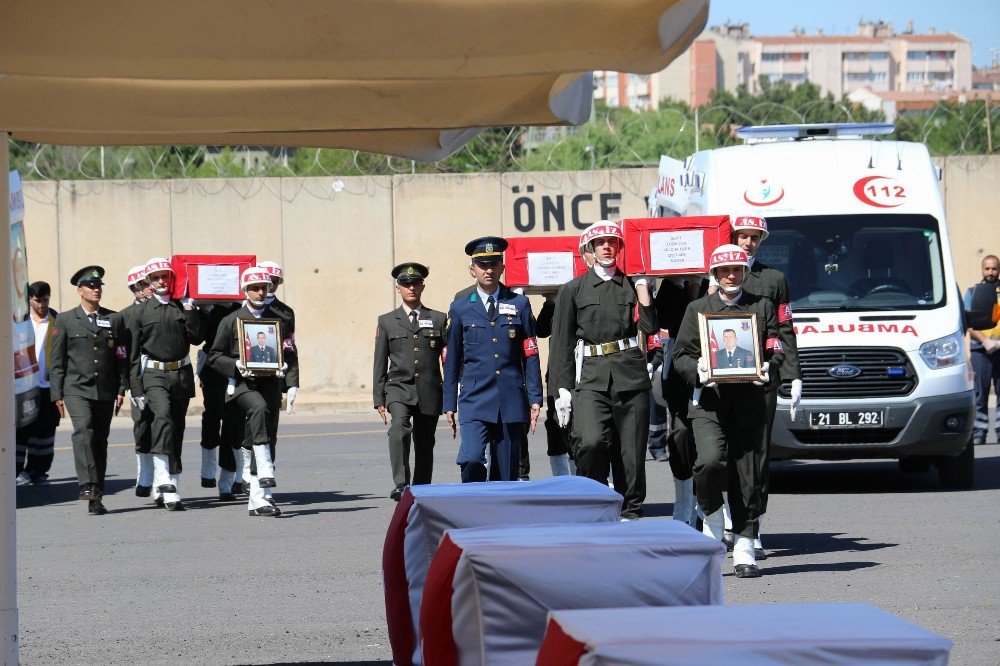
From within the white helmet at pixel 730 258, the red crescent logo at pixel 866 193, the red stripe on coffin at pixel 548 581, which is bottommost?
the red stripe on coffin at pixel 548 581

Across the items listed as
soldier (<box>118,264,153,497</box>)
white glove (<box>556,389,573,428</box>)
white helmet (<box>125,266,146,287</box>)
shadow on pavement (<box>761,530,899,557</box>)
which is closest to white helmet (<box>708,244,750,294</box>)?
white glove (<box>556,389,573,428</box>)

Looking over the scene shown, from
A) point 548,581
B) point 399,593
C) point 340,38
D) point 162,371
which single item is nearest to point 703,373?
point 399,593

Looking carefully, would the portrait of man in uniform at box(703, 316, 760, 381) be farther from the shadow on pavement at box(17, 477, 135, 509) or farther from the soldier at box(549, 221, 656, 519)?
the shadow on pavement at box(17, 477, 135, 509)

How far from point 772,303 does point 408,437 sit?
13.3ft

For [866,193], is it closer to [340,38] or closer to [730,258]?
[730,258]

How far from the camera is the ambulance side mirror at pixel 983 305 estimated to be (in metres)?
17.2

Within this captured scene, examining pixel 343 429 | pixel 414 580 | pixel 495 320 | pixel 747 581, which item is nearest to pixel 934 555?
pixel 747 581

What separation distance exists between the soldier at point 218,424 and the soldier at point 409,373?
1.78 metres

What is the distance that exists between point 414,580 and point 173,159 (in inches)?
847

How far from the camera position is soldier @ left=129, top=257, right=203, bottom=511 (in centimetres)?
1338

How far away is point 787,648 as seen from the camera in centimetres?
337

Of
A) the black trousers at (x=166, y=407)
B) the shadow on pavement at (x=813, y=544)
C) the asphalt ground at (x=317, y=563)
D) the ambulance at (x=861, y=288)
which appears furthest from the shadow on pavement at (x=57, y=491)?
the shadow on pavement at (x=813, y=544)

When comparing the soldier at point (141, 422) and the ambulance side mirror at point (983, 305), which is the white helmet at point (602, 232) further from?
the ambulance side mirror at point (983, 305)

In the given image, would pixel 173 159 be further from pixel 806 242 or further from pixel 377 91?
pixel 377 91
